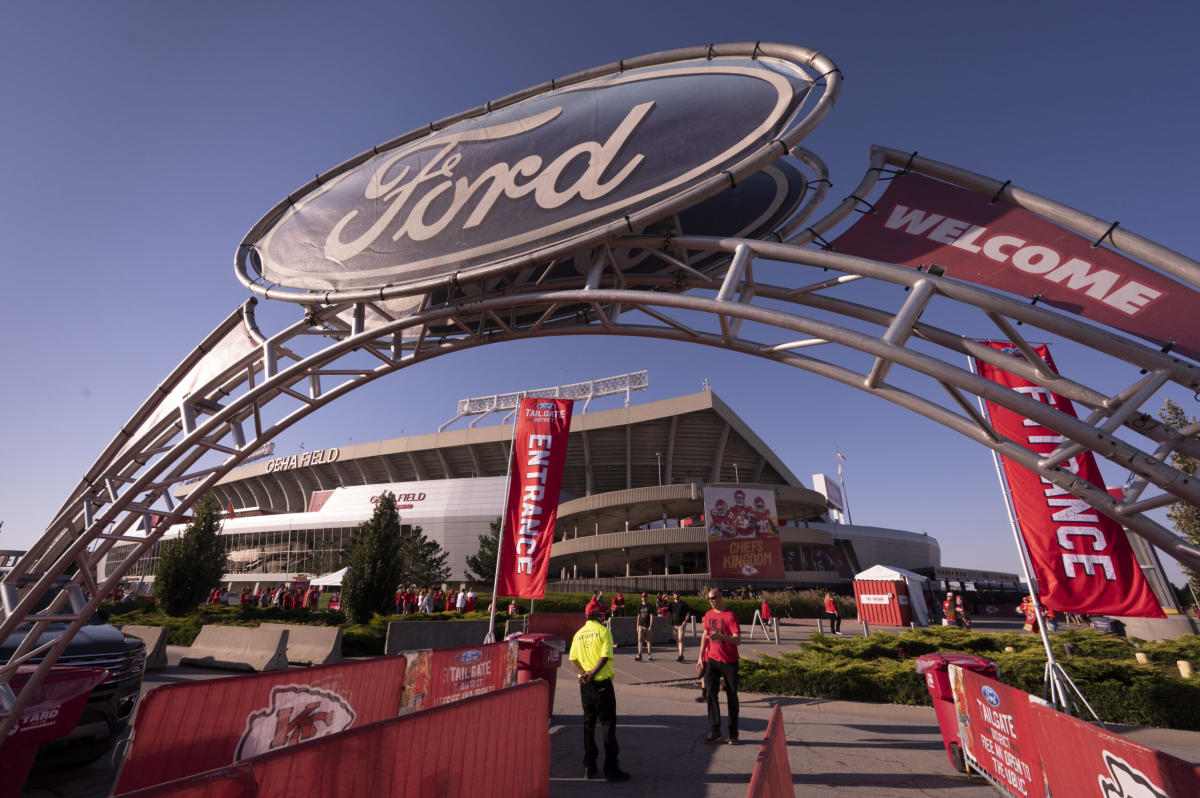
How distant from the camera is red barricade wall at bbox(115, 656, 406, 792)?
4.31 metres

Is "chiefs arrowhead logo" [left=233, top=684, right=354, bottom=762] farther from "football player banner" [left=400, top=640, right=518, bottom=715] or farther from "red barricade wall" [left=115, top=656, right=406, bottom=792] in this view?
"football player banner" [left=400, top=640, right=518, bottom=715]

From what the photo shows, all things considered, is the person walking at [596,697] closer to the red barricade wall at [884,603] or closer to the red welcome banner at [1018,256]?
the red welcome banner at [1018,256]

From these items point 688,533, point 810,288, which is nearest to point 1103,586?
point 810,288

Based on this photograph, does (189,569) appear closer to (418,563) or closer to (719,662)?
(418,563)

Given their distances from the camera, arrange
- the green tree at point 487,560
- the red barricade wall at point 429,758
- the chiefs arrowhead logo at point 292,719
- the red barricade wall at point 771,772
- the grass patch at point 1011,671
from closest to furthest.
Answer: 1. the red barricade wall at point 771,772
2. the red barricade wall at point 429,758
3. the chiefs arrowhead logo at point 292,719
4. the grass patch at point 1011,671
5. the green tree at point 487,560

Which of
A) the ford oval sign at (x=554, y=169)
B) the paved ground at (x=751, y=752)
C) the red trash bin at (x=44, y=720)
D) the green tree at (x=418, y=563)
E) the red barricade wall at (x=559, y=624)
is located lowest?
the paved ground at (x=751, y=752)

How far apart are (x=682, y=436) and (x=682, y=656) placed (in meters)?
36.1

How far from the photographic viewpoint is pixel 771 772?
3.11m

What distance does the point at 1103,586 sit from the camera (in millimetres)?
6184

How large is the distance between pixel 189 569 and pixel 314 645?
48.3ft

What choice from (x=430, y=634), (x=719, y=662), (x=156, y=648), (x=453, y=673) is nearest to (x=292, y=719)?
(x=453, y=673)

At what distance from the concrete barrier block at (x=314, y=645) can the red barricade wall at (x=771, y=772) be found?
13.3 metres

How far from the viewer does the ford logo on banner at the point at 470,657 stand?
7916mm

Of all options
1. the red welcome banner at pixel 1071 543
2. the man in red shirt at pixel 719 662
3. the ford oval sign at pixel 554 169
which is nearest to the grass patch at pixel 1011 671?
the red welcome banner at pixel 1071 543
